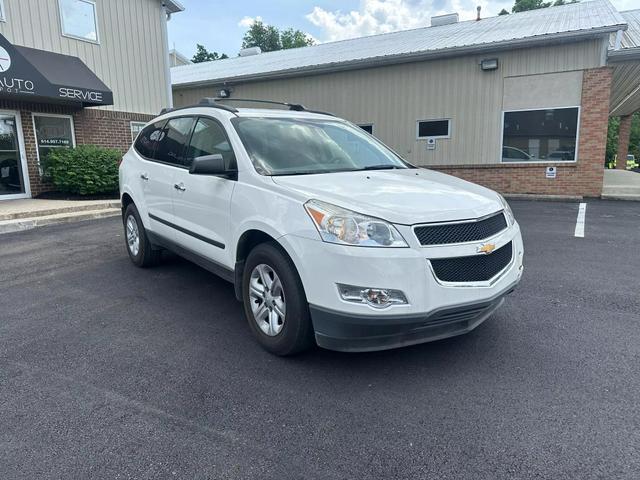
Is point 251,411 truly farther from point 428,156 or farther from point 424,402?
point 428,156

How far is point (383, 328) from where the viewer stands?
110 inches

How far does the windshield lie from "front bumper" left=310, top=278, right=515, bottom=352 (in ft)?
4.35

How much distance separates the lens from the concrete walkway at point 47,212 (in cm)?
862

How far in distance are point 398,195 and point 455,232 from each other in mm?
462

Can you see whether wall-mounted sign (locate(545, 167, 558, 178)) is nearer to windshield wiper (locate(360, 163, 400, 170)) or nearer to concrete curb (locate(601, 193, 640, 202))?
concrete curb (locate(601, 193, 640, 202))

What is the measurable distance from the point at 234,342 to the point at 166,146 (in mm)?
2475

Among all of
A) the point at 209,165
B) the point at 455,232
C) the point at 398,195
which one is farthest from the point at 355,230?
the point at 209,165

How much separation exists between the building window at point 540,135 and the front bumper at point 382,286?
37.5 ft

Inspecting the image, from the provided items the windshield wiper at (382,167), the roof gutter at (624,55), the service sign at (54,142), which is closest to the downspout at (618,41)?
the roof gutter at (624,55)

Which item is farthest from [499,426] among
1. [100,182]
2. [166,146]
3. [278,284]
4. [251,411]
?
[100,182]

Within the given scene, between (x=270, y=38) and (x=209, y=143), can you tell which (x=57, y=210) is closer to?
(x=209, y=143)

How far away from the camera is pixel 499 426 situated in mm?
2525

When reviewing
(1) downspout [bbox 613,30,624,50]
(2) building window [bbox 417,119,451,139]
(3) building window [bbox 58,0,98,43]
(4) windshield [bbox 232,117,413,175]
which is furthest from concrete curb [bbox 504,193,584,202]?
(3) building window [bbox 58,0,98,43]

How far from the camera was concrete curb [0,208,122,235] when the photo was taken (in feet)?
27.6
